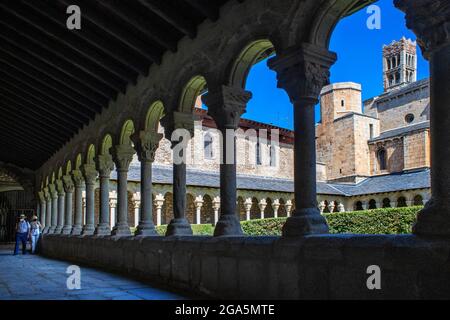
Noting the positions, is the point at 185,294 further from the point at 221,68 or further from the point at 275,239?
the point at 221,68

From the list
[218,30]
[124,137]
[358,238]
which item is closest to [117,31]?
[218,30]

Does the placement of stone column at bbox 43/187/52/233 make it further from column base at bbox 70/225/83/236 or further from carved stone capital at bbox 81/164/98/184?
carved stone capital at bbox 81/164/98/184

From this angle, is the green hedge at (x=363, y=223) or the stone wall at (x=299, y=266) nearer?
the stone wall at (x=299, y=266)

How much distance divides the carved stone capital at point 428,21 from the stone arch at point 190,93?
304 centimetres

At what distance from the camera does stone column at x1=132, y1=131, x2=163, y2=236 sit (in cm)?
622

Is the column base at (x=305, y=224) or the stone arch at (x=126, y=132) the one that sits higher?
the stone arch at (x=126, y=132)

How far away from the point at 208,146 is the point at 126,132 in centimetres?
1688

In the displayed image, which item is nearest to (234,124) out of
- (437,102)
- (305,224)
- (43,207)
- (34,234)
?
(305,224)

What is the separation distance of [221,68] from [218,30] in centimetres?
42

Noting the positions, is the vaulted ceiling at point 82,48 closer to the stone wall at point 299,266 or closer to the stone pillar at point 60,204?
the stone wall at point 299,266

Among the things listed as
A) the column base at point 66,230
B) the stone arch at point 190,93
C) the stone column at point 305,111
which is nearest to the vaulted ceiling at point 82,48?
the stone arch at point 190,93

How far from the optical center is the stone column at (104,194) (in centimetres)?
815

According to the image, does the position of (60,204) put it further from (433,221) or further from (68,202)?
(433,221)

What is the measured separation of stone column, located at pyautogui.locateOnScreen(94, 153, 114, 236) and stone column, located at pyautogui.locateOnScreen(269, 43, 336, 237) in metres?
5.39
